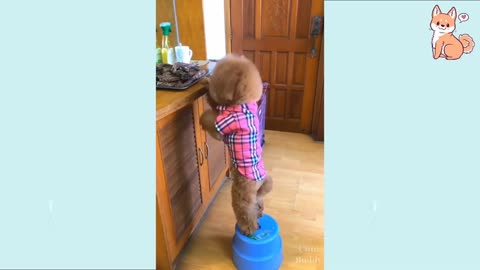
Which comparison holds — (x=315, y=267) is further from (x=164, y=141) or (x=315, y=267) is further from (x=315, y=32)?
(x=315, y=32)

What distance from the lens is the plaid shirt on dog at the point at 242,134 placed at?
3.63 feet

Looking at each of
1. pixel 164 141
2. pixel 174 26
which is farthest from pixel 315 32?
pixel 164 141

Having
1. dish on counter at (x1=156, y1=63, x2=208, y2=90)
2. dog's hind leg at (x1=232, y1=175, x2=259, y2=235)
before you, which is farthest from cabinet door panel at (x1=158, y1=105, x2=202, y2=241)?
dog's hind leg at (x1=232, y1=175, x2=259, y2=235)

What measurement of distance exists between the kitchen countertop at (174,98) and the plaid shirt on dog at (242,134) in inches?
5.7

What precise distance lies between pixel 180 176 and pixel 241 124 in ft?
1.33

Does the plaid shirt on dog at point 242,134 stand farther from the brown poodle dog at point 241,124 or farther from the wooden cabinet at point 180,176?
the wooden cabinet at point 180,176

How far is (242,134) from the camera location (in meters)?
1.13

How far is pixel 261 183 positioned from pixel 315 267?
543 mm

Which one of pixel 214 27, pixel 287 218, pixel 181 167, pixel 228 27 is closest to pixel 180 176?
pixel 181 167
